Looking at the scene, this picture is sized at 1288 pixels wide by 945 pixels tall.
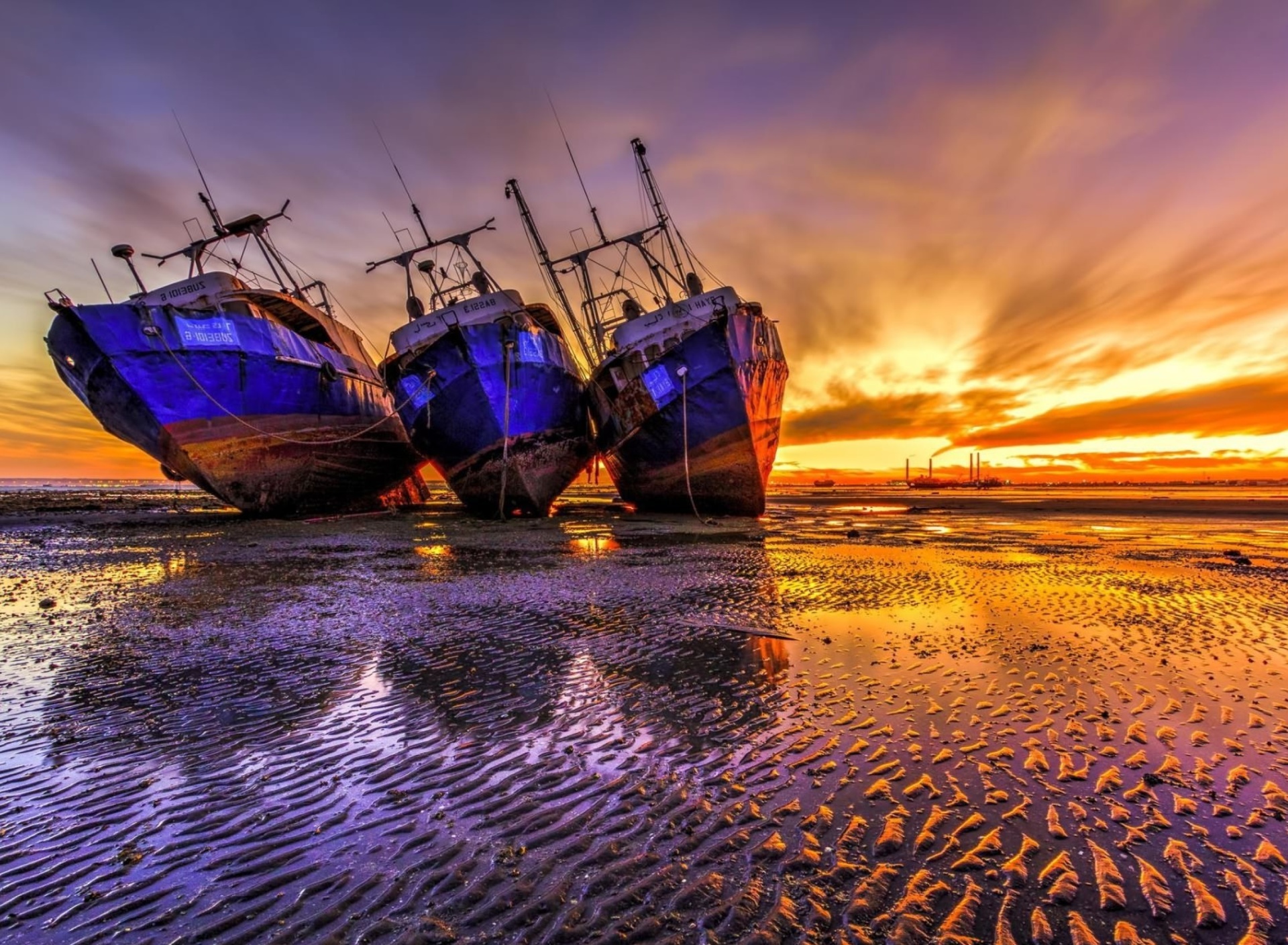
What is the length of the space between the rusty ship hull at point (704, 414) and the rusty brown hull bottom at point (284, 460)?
10.0m

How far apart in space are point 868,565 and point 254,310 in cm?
2105

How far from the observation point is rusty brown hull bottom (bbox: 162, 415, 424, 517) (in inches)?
747

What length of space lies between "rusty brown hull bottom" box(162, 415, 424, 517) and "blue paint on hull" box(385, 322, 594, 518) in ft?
8.79

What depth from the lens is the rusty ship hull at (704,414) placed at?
19203 mm

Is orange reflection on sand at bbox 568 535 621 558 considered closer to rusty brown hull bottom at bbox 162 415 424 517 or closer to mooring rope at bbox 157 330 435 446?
mooring rope at bbox 157 330 435 446

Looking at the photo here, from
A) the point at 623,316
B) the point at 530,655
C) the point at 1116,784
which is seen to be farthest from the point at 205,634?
the point at 623,316

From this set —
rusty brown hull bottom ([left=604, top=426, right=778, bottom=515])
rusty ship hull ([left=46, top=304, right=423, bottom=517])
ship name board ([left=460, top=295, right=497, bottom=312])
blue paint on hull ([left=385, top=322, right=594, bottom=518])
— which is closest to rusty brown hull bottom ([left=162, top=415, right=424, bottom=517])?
rusty ship hull ([left=46, top=304, right=423, bottom=517])

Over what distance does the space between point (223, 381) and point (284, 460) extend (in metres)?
3.59

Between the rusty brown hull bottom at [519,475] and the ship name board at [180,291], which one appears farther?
the rusty brown hull bottom at [519,475]

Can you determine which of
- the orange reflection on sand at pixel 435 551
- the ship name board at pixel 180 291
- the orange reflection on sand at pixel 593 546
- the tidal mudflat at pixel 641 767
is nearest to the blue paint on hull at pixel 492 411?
the ship name board at pixel 180 291

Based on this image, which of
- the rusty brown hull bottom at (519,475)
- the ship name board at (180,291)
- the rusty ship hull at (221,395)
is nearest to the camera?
the rusty ship hull at (221,395)

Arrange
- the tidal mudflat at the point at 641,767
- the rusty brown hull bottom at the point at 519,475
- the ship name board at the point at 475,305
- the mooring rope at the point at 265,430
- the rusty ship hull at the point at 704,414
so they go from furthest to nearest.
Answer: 1. the rusty brown hull bottom at the point at 519,475
2. the ship name board at the point at 475,305
3. the rusty ship hull at the point at 704,414
4. the mooring rope at the point at 265,430
5. the tidal mudflat at the point at 641,767

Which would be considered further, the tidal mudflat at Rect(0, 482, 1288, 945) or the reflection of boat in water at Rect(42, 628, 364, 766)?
the reflection of boat in water at Rect(42, 628, 364, 766)

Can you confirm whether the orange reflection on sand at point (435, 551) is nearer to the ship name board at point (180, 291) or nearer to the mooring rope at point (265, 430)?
the mooring rope at point (265, 430)
